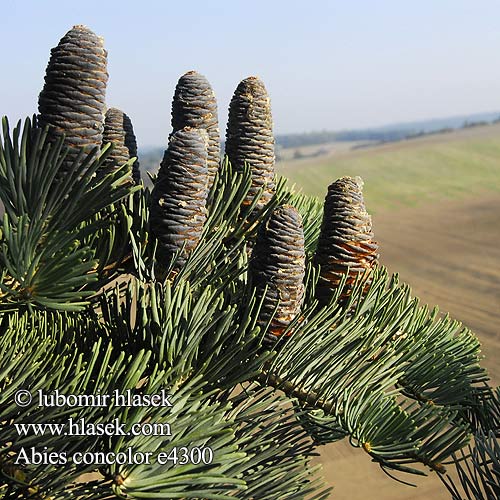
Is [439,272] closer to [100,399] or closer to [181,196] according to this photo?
[181,196]

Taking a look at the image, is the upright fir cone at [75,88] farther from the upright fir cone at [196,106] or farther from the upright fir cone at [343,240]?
the upright fir cone at [343,240]

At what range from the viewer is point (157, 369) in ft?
2.35

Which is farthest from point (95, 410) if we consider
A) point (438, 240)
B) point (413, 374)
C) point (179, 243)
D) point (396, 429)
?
point (438, 240)

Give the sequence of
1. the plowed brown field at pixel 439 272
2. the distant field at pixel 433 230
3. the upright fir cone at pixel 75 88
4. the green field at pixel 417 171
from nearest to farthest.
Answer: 1. the upright fir cone at pixel 75 88
2. the plowed brown field at pixel 439 272
3. the distant field at pixel 433 230
4. the green field at pixel 417 171

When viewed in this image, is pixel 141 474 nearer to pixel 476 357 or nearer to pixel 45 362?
pixel 45 362

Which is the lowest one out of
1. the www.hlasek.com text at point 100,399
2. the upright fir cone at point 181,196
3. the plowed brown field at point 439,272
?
the plowed brown field at point 439,272

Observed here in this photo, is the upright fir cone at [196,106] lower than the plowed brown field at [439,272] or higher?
higher

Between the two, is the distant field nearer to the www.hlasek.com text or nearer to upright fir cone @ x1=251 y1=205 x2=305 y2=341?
upright fir cone @ x1=251 y1=205 x2=305 y2=341

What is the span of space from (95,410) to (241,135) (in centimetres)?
57

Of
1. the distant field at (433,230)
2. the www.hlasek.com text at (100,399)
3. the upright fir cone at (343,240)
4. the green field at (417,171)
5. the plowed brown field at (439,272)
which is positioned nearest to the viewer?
the www.hlasek.com text at (100,399)

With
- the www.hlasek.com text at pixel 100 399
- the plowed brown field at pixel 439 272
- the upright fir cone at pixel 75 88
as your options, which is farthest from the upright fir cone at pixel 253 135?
the plowed brown field at pixel 439 272

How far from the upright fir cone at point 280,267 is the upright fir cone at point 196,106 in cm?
22

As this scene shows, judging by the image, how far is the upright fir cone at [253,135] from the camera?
1052 mm

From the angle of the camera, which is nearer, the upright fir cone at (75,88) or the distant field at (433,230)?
the upright fir cone at (75,88)
